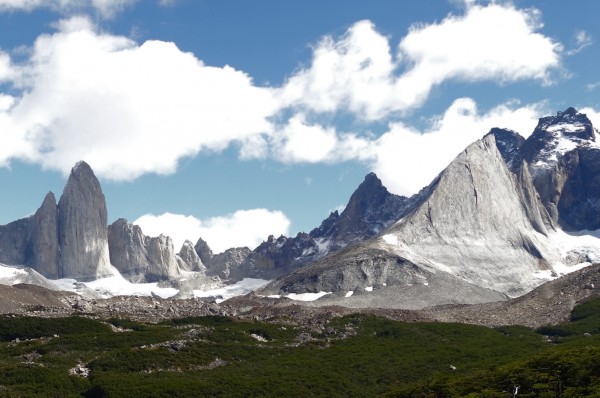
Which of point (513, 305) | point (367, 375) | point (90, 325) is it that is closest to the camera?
point (367, 375)

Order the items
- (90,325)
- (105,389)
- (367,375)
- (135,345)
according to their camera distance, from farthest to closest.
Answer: (90,325)
(135,345)
(367,375)
(105,389)

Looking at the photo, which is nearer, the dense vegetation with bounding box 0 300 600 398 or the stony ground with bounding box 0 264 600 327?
the dense vegetation with bounding box 0 300 600 398

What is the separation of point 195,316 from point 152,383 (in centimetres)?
5529

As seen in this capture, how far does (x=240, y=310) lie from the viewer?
199500 mm

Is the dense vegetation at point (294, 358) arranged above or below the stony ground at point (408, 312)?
below

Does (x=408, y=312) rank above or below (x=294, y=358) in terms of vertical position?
above

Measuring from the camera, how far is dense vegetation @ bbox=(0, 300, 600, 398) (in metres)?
75.9

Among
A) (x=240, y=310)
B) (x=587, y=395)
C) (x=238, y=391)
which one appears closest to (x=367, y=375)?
(x=238, y=391)

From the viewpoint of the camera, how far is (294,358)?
11144 cm

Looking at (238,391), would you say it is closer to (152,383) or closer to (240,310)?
(152,383)

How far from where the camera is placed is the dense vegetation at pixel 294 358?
7588cm

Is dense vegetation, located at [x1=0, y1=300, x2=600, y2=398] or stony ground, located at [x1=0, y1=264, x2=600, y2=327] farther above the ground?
stony ground, located at [x1=0, y1=264, x2=600, y2=327]

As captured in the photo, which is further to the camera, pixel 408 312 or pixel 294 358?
pixel 408 312

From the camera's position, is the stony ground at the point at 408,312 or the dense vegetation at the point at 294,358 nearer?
the dense vegetation at the point at 294,358
